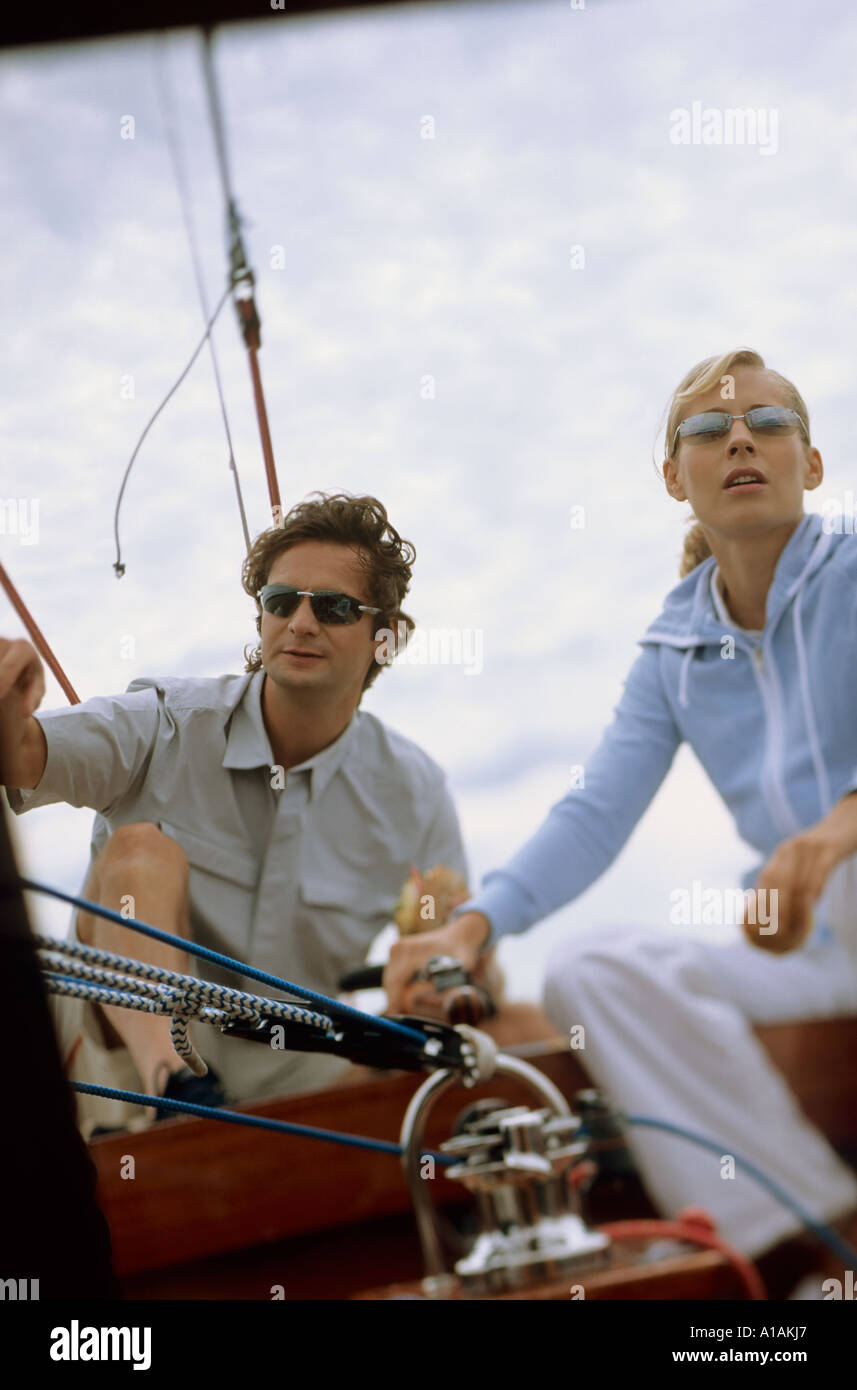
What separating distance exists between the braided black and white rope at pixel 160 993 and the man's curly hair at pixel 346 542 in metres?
0.25

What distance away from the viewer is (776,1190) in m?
1.00

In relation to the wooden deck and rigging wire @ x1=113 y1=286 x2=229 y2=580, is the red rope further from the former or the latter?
rigging wire @ x1=113 y1=286 x2=229 y2=580

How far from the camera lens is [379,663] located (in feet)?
2.62

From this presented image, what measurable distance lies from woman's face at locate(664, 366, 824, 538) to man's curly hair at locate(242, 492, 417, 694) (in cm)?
20

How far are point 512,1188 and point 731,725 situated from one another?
371 millimetres

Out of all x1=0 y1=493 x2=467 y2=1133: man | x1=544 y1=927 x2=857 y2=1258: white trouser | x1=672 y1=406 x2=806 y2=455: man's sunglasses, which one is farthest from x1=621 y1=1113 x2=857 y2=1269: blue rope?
x1=672 y1=406 x2=806 y2=455: man's sunglasses

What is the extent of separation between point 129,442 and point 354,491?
0.56 feet

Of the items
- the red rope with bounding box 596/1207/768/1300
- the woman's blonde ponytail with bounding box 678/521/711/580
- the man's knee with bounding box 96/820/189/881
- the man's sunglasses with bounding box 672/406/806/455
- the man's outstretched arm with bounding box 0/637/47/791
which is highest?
the man's sunglasses with bounding box 672/406/806/455

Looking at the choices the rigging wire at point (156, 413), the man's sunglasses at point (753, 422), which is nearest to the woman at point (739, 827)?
the man's sunglasses at point (753, 422)

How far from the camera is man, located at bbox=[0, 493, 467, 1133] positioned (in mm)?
753

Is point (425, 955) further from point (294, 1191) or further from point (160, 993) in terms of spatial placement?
point (160, 993)

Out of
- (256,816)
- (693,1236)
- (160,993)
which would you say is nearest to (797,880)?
(693,1236)
